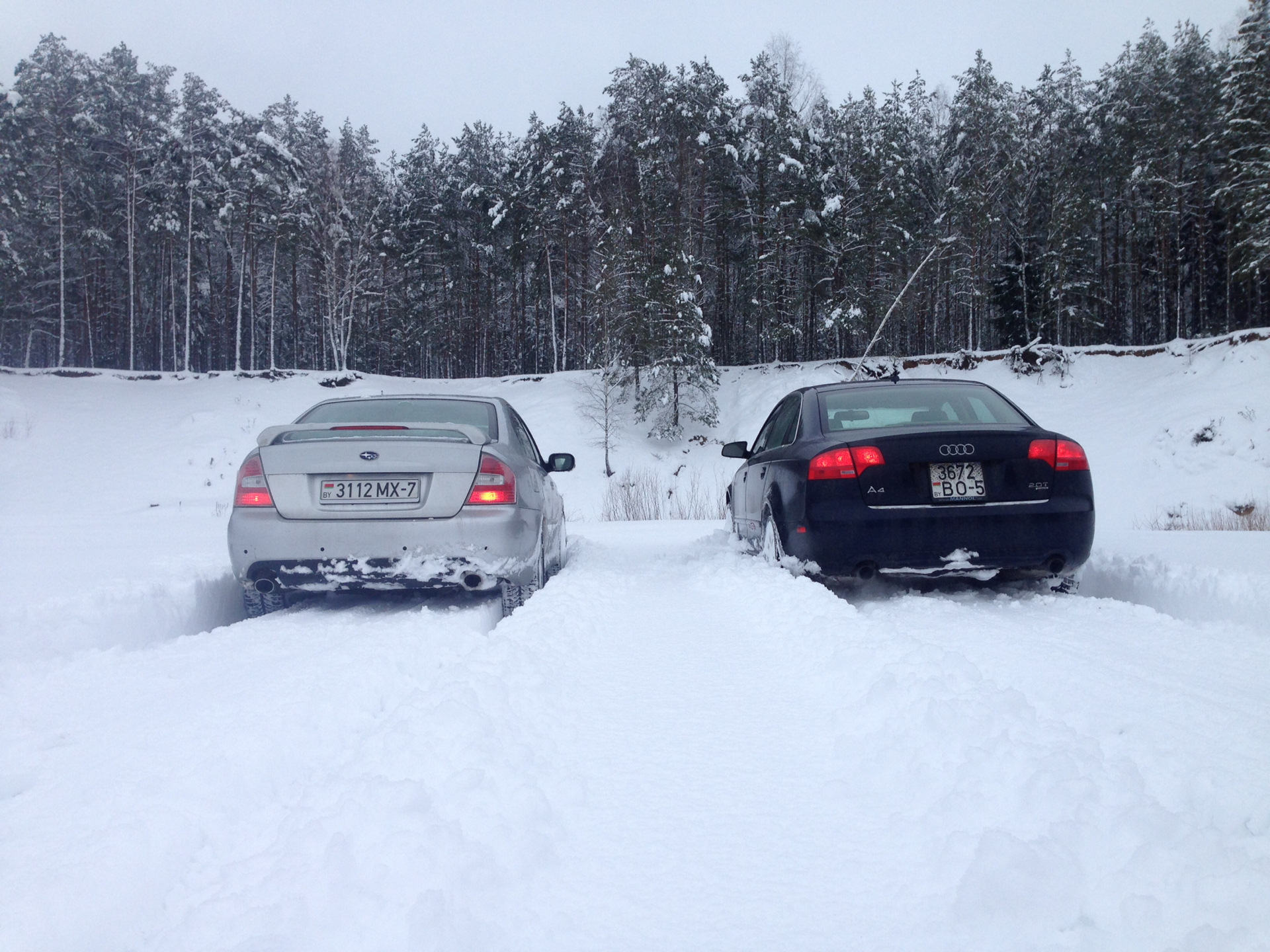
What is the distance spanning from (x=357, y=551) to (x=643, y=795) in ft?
9.46

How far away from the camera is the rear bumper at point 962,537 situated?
15.4ft

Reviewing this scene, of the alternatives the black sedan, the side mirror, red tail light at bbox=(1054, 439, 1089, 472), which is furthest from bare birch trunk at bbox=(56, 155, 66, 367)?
red tail light at bbox=(1054, 439, 1089, 472)

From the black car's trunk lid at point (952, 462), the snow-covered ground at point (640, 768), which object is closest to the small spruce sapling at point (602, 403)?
the black car's trunk lid at point (952, 462)

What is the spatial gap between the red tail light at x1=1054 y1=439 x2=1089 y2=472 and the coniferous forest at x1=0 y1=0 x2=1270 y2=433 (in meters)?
27.1

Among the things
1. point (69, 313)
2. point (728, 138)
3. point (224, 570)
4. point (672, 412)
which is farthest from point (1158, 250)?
point (69, 313)

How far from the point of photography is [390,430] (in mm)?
4895

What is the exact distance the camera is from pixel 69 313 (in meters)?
46.1

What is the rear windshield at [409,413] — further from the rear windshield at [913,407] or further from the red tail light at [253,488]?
the rear windshield at [913,407]

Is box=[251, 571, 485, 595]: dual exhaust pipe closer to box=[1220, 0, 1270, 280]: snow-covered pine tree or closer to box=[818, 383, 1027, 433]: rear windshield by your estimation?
box=[818, 383, 1027, 433]: rear windshield

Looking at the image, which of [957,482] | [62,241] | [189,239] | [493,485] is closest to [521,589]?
[493,485]

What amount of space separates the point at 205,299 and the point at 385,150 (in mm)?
16053

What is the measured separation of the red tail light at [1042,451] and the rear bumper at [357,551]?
355 cm

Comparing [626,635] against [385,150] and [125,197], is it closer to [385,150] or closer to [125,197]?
[125,197]

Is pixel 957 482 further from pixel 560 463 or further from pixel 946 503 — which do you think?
pixel 560 463
